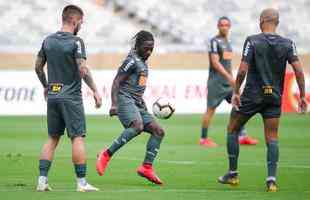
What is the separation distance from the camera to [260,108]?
12.7m

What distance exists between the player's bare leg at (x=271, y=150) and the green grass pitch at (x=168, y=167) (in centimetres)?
19

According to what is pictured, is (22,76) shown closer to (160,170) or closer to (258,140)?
(258,140)

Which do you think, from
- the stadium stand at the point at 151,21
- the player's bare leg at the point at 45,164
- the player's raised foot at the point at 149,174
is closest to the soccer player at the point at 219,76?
the player's raised foot at the point at 149,174

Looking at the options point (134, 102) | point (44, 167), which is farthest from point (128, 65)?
point (44, 167)

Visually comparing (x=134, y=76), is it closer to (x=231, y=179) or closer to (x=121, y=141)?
(x=121, y=141)

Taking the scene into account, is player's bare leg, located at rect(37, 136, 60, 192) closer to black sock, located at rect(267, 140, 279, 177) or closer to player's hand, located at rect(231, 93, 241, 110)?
player's hand, located at rect(231, 93, 241, 110)

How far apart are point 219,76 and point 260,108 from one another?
7.26m

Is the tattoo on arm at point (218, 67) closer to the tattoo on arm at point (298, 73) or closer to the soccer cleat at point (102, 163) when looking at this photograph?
the soccer cleat at point (102, 163)

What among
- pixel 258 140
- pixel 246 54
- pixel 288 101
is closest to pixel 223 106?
pixel 288 101

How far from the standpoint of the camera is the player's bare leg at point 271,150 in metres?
12.5

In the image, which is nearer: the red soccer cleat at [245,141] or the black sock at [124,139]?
the black sock at [124,139]

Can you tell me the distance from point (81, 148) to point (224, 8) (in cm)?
2661

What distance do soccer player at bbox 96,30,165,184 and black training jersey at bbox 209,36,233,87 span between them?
601 centimetres

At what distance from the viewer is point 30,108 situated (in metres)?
27.9
